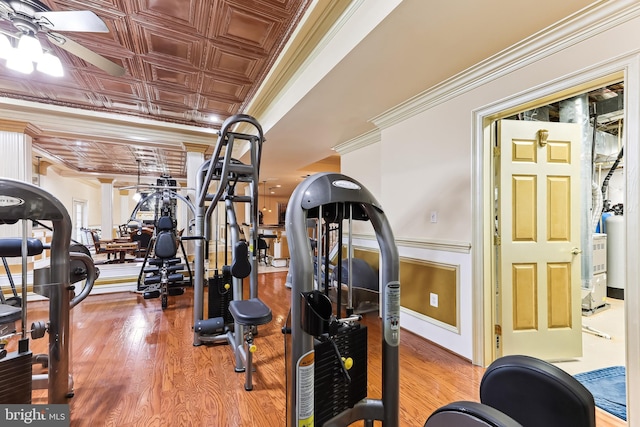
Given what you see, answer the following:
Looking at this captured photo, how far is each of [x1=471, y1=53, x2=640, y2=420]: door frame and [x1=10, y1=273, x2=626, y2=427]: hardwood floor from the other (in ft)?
1.40

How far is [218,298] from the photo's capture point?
9.46ft

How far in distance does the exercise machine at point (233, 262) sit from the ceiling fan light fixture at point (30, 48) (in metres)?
1.20

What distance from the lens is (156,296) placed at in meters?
3.98

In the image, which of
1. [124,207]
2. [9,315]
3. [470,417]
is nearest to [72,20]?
[9,315]

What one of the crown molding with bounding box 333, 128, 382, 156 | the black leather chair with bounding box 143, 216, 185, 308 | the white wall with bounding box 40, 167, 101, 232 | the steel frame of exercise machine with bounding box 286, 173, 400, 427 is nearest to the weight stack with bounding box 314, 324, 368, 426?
the steel frame of exercise machine with bounding box 286, 173, 400, 427

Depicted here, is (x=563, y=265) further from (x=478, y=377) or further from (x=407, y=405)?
(x=407, y=405)

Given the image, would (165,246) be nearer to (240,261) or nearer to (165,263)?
(165,263)

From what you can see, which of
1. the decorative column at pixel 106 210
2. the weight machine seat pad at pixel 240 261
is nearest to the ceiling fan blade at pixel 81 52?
the weight machine seat pad at pixel 240 261

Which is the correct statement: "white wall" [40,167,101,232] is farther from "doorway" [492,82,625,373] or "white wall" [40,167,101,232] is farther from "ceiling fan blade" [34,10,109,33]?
"doorway" [492,82,625,373]

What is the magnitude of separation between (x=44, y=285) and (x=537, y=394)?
251 centimetres

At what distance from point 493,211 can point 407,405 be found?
1608 mm

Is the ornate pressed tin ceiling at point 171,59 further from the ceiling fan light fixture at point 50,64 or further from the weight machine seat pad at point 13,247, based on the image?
the weight machine seat pad at point 13,247

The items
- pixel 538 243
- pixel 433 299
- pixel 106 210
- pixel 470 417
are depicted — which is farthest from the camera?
pixel 106 210

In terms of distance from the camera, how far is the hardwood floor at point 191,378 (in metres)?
1.70
